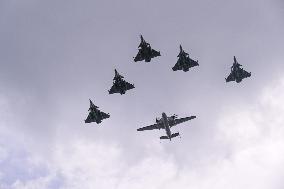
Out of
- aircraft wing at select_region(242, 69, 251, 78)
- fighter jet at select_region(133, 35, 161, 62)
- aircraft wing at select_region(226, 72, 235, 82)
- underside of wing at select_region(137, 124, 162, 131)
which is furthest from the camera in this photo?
underside of wing at select_region(137, 124, 162, 131)

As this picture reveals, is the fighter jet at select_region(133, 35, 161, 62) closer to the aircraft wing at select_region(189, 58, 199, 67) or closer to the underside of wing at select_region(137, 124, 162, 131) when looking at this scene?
the aircraft wing at select_region(189, 58, 199, 67)

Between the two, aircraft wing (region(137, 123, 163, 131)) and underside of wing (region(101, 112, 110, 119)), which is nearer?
underside of wing (region(101, 112, 110, 119))

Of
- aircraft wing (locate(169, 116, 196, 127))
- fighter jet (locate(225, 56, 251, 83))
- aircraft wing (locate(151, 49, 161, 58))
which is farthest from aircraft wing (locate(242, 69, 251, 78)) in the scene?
aircraft wing (locate(151, 49, 161, 58))

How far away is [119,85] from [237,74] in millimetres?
28066

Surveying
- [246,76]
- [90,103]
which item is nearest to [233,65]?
[246,76]

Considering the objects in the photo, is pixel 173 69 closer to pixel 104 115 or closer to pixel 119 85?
pixel 119 85

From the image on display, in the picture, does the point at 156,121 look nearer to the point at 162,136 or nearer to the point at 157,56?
the point at 162,136

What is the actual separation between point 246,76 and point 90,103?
37221 mm

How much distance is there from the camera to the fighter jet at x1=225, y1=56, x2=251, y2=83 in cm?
9394

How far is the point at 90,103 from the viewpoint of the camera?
8988cm

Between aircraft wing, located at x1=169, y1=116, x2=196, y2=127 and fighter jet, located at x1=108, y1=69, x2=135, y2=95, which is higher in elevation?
fighter jet, located at x1=108, y1=69, x2=135, y2=95

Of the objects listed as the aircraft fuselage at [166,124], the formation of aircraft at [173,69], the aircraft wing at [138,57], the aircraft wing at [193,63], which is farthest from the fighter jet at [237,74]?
the aircraft wing at [138,57]

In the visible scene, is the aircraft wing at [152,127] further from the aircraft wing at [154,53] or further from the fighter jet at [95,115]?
the aircraft wing at [154,53]

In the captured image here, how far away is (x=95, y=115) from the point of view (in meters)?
91.8
